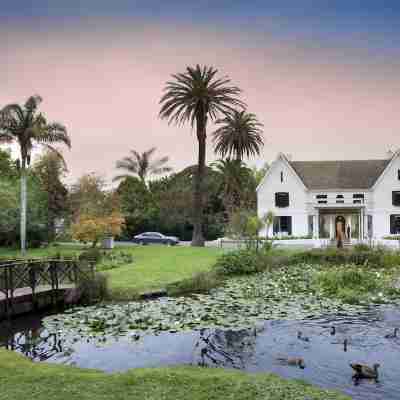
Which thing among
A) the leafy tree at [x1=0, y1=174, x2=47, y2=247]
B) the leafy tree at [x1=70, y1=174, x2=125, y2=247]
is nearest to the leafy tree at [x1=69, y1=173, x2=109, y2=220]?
the leafy tree at [x1=70, y1=174, x2=125, y2=247]

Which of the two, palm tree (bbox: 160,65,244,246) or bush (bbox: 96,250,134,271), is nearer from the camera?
bush (bbox: 96,250,134,271)

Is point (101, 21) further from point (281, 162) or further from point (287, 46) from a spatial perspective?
point (281, 162)

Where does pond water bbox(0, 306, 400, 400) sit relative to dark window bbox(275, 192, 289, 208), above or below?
below

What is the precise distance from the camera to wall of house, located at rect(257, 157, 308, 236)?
4578cm

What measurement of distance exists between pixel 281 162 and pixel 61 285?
3241cm

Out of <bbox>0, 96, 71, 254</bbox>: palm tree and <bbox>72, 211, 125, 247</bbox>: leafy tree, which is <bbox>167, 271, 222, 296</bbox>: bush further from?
<bbox>0, 96, 71, 254</bbox>: palm tree

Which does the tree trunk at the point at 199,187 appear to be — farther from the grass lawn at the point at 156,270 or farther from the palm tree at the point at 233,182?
the palm tree at the point at 233,182

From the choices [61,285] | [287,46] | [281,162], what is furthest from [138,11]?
[281,162]

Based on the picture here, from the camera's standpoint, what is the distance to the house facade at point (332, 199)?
4453cm

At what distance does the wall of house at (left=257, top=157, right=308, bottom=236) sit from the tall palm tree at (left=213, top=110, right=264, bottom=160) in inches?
317

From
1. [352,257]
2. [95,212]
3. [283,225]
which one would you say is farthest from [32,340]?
[283,225]

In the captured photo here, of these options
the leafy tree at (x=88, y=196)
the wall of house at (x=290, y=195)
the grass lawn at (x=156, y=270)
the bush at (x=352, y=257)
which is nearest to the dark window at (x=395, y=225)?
the wall of house at (x=290, y=195)

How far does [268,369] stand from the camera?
973 cm

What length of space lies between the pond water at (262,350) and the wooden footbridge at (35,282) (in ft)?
6.55
